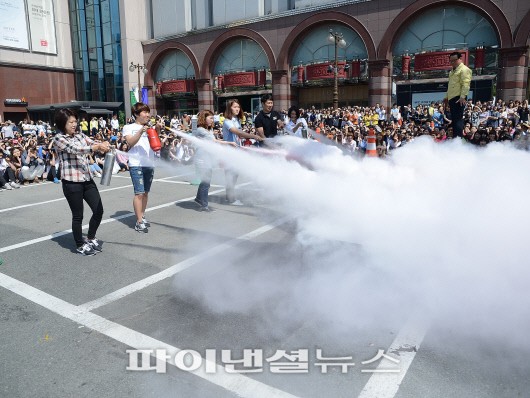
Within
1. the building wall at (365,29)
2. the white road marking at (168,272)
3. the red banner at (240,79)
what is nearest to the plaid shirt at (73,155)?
the white road marking at (168,272)

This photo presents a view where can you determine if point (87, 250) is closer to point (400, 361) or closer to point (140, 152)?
point (140, 152)

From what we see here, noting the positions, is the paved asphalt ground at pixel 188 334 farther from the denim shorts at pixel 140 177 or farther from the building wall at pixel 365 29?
the building wall at pixel 365 29

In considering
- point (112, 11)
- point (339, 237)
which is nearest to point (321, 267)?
point (339, 237)

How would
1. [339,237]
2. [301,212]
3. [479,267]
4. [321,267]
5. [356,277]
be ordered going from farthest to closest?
1. [301,212]
2. [339,237]
3. [321,267]
4. [356,277]
5. [479,267]

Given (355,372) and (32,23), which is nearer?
(355,372)

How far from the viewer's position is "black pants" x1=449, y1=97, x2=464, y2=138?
7578 millimetres

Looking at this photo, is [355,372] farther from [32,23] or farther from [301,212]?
[32,23]

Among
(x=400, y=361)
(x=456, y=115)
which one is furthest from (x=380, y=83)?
(x=400, y=361)

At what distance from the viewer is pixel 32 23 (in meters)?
38.2

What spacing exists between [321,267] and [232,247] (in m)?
1.45

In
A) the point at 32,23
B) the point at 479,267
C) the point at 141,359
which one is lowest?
the point at 141,359

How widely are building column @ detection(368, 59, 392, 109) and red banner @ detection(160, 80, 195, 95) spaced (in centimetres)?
1532

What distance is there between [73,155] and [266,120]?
3.76 meters

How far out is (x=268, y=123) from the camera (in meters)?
Result: 8.01
